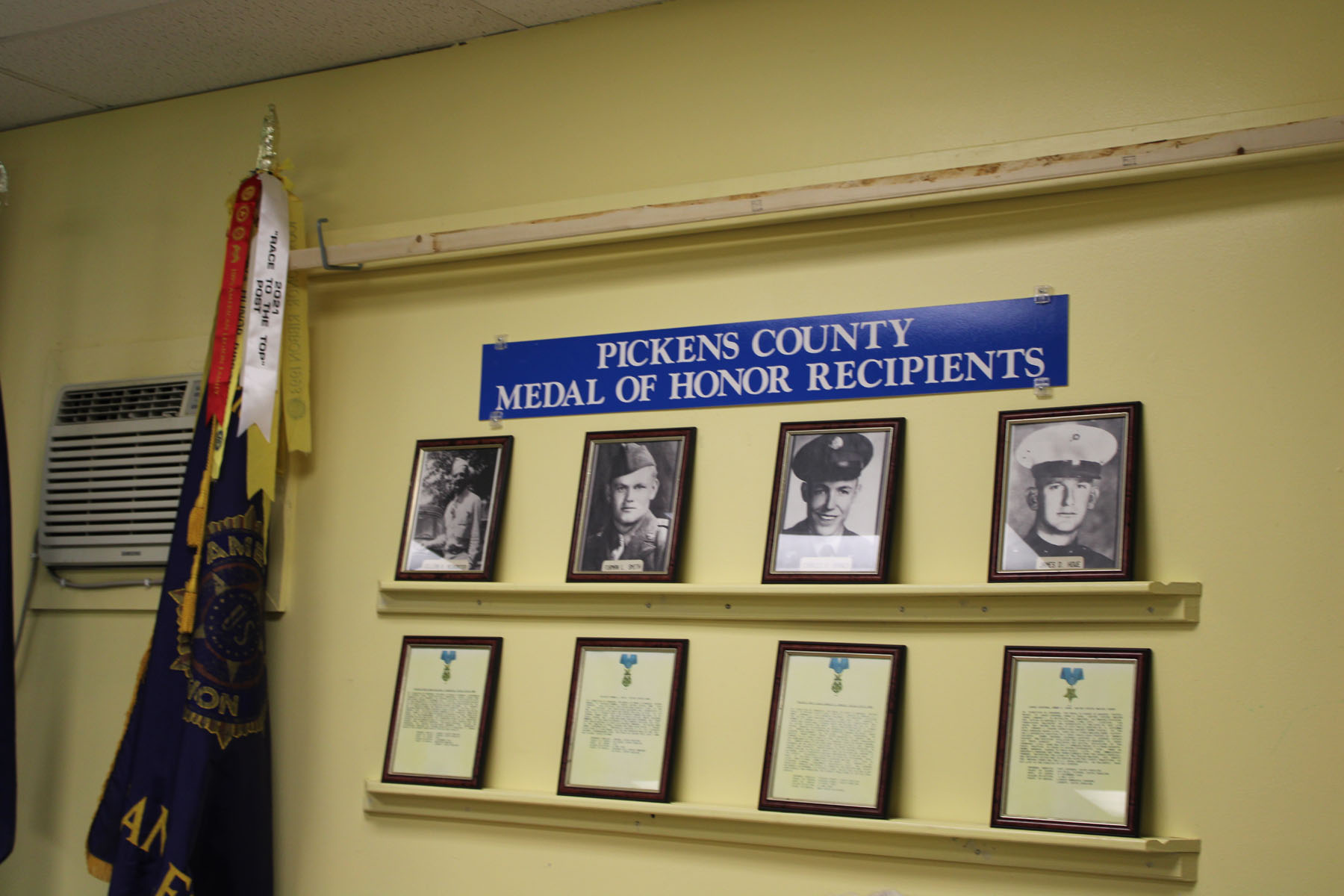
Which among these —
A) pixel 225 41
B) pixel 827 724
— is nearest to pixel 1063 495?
pixel 827 724

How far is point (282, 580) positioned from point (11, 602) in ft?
2.02

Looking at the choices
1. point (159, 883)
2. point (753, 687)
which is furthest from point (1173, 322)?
point (159, 883)

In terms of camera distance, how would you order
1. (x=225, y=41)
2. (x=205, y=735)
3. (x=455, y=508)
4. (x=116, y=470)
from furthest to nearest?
(x=116, y=470)
(x=225, y=41)
(x=455, y=508)
(x=205, y=735)

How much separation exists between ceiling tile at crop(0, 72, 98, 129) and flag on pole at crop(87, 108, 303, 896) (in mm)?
893

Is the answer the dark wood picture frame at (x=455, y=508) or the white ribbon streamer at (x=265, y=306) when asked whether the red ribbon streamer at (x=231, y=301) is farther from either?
the dark wood picture frame at (x=455, y=508)

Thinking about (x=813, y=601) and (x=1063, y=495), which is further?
(x=813, y=601)

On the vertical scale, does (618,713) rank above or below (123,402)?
below

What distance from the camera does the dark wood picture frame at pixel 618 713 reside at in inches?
87.6

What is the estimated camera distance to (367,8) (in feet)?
8.54

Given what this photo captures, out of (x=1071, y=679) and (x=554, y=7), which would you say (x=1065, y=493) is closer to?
(x=1071, y=679)

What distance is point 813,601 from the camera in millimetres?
2174

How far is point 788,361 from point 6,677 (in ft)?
6.28

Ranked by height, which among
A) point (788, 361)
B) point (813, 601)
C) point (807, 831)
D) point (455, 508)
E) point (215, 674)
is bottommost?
point (807, 831)

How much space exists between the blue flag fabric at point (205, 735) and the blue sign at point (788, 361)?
637mm
